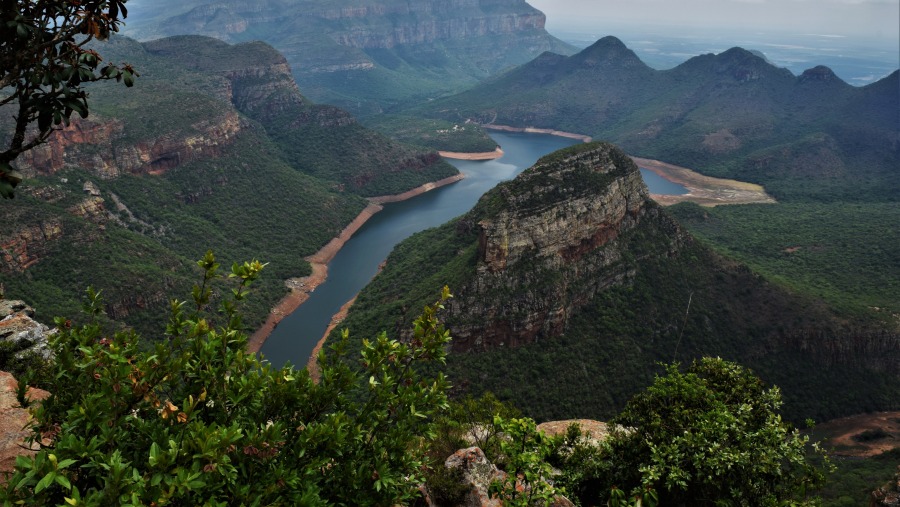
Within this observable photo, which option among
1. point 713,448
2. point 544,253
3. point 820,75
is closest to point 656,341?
point 544,253

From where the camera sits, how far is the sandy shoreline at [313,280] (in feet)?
228

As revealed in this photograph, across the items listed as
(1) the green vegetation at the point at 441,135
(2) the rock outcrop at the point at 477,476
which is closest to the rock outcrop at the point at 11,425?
(2) the rock outcrop at the point at 477,476

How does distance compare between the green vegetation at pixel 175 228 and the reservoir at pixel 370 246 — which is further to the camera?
the reservoir at pixel 370 246

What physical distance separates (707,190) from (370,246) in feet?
298

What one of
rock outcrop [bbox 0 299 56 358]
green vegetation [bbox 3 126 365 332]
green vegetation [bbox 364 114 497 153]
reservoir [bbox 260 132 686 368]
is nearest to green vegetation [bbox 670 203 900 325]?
reservoir [bbox 260 132 686 368]

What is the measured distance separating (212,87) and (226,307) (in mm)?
128480

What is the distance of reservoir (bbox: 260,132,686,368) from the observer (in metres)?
69.5

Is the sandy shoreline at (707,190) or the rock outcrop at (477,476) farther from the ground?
the rock outcrop at (477,476)

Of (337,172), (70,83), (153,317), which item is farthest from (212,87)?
(70,83)

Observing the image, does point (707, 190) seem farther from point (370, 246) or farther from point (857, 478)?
point (857, 478)

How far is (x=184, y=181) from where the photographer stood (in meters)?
91.9

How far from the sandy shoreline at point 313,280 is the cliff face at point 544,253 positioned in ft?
67.0

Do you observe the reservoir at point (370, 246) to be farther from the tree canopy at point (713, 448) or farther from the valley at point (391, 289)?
the tree canopy at point (713, 448)

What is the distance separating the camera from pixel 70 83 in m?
11.1
